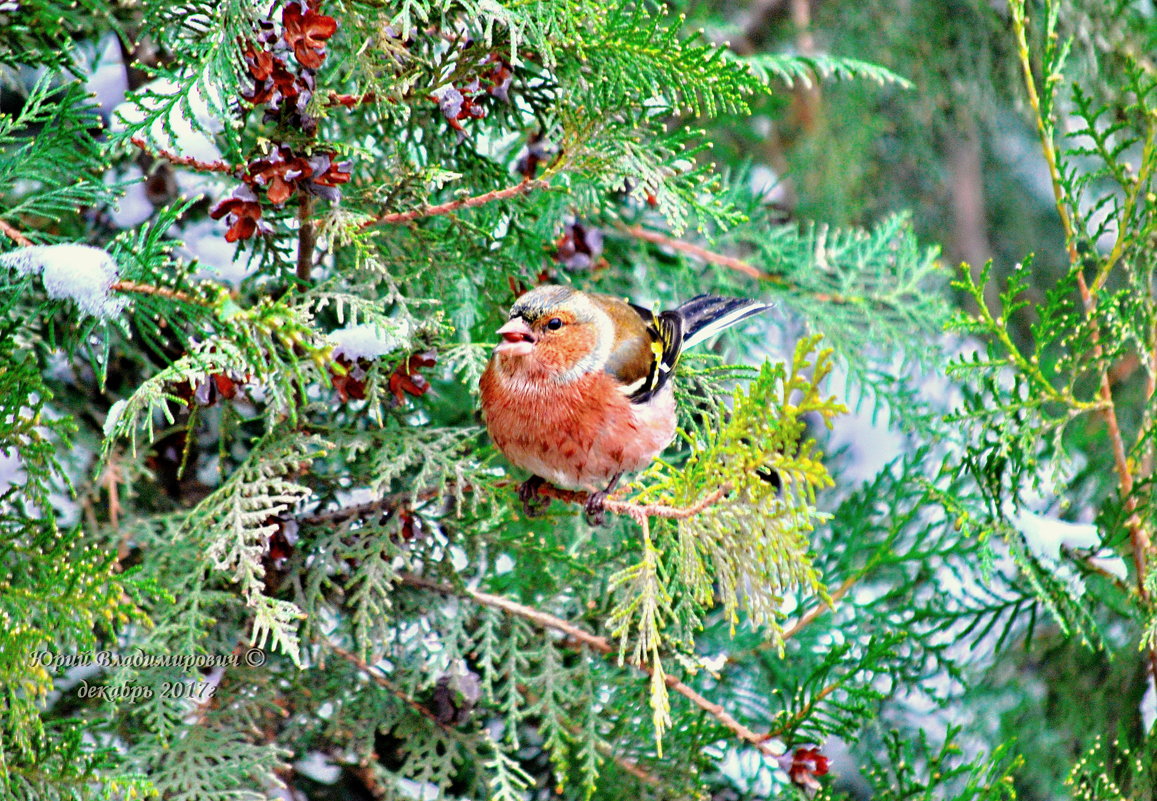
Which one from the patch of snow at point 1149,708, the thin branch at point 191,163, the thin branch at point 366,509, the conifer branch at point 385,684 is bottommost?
the conifer branch at point 385,684

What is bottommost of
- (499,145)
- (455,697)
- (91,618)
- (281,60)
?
(455,697)

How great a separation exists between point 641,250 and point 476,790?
5.40 feet

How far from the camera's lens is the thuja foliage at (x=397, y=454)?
1.77 meters

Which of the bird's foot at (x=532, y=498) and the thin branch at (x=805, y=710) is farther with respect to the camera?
the bird's foot at (x=532, y=498)

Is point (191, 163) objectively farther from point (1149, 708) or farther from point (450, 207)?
point (1149, 708)

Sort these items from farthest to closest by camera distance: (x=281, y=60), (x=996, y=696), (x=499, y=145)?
1. (x=996, y=696)
2. (x=499, y=145)
3. (x=281, y=60)

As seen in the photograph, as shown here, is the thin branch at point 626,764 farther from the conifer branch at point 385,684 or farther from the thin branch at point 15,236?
the thin branch at point 15,236

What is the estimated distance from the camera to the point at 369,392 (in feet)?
6.73

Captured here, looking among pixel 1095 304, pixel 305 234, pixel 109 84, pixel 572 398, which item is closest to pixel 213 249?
pixel 109 84

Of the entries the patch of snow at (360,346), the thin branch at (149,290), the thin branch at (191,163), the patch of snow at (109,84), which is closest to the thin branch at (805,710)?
the patch of snow at (360,346)

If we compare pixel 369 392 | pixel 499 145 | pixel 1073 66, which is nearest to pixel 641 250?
pixel 499 145

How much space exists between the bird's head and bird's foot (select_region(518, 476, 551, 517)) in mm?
299

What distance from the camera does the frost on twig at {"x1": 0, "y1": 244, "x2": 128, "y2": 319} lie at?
179 cm

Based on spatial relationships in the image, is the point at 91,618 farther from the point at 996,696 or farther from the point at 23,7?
the point at 996,696
